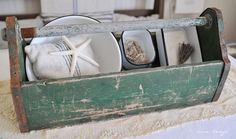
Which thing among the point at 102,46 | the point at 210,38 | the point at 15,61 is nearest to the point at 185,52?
the point at 210,38

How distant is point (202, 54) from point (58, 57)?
327 mm

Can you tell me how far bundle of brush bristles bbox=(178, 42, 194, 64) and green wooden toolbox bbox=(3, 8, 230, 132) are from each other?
0.05 metres

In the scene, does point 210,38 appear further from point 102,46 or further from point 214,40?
point 102,46

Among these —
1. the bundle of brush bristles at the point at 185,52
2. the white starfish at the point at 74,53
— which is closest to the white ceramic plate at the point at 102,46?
the white starfish at the point at 74,53

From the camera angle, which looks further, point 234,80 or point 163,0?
point 163,0

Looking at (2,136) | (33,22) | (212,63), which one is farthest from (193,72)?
(33,22)

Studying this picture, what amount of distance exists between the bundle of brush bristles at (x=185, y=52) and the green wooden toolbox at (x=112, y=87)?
0.05 meters

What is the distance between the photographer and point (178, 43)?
0.66 m

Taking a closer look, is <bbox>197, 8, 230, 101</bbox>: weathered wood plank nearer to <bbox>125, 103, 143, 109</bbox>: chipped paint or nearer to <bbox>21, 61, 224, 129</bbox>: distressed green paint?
<bbox>21, 61, 224, 129</bbox>: distressed green paint

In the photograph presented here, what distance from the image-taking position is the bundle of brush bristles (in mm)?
643

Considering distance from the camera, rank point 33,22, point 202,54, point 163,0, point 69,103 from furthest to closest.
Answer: point 163,0 → point 33,22 → point 202,54 → point 69,103

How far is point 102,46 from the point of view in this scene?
1.97 ft

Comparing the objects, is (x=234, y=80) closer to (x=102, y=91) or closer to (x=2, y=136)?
(x=102, y=91)

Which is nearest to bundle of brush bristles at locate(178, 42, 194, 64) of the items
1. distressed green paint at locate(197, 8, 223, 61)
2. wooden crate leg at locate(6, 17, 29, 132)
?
distressed green paint at locate(197, 8, 223, 61)
